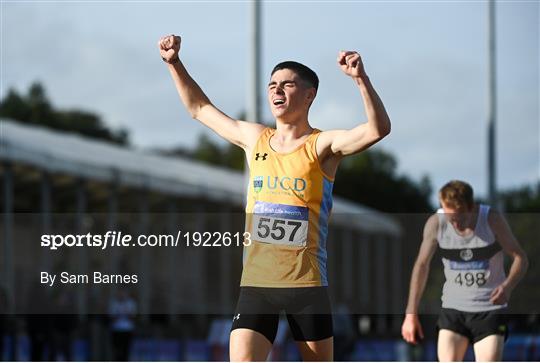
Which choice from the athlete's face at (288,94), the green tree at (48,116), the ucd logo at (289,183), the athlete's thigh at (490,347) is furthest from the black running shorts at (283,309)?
the green tree at (48,116)

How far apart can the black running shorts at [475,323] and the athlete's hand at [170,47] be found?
3054 mm

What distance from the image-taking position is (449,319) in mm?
10719

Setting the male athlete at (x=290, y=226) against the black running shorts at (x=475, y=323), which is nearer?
the male athlete at (x=290, y=226)

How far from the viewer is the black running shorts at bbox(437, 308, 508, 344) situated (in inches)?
419

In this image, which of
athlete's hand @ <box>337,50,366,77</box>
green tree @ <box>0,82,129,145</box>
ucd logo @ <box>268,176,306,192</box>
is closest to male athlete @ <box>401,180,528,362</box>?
ucd logo @ <box>268,176,306,192</box>

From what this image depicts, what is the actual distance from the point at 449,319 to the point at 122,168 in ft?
48.3

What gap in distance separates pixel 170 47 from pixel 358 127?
1344 mm

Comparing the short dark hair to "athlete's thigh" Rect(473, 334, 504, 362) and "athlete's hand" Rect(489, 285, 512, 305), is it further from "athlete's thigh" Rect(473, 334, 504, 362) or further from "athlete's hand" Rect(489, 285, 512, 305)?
"athlete's thigh" Rect(473, 334, 504, 362)

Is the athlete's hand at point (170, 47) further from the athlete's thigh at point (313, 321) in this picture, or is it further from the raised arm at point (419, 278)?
the raised arm at point (419, 278)

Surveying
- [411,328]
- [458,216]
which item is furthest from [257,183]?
[458,216]

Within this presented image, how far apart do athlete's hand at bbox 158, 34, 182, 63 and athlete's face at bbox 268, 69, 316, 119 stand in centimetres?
70

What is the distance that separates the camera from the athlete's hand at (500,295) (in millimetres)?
10523

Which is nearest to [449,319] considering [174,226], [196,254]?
[174,226]

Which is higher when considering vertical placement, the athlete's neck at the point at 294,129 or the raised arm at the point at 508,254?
the athlete's neck at the point at 294,129
